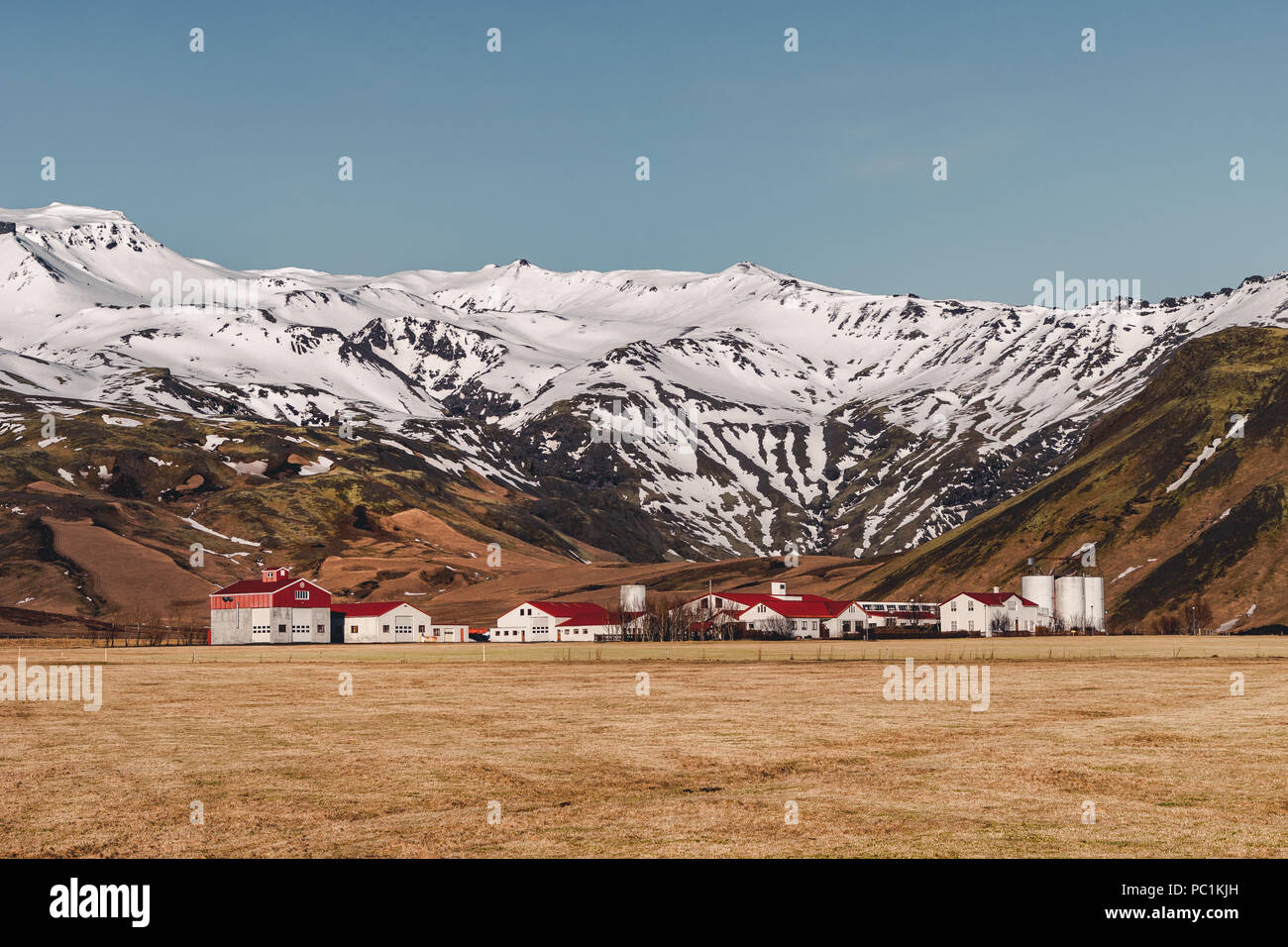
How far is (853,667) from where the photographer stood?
10569 cm

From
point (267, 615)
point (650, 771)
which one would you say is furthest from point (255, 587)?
point (650, 771)

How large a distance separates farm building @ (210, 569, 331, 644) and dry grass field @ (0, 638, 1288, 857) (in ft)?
348

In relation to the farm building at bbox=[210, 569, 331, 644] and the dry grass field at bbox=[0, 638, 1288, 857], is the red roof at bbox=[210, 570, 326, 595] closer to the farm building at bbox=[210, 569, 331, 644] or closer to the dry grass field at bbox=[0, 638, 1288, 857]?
the farm building at bbox=[210, 569, 331, 644]

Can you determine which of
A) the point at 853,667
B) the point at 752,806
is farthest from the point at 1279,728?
the point at 853,667

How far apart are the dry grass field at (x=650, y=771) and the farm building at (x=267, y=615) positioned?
106143 millimetres

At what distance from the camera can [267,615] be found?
7461 inches

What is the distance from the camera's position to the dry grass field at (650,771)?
30.6m

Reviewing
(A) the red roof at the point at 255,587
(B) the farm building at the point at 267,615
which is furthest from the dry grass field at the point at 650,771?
(A) the red roof at the point at 255,587

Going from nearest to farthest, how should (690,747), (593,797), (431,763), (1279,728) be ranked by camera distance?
(593,797), (431,763), (690,747), (1279,728)

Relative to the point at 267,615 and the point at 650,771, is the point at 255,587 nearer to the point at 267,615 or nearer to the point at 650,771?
the point at 267,615

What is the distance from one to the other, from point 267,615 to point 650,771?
157m

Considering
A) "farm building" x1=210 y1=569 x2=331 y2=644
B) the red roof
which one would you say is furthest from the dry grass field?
the red roof
